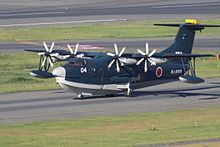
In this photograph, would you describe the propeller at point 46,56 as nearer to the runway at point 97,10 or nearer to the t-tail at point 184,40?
the t-tail at point 184,40

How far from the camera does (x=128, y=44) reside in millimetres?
85812

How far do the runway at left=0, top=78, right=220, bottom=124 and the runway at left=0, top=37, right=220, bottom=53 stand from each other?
23.2m

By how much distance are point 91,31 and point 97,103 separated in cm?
4381

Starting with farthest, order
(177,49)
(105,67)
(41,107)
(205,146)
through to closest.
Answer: (177,49) → (105,67) → (41,107) → (205,146)

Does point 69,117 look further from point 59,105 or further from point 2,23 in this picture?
point 2,23

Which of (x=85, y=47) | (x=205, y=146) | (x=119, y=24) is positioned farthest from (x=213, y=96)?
(x=119, y=24)

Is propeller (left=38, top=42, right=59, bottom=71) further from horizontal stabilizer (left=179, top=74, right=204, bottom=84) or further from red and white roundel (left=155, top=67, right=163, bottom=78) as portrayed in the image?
horizontal stabilizer (left=179, top=74, right=204, bottom=84)

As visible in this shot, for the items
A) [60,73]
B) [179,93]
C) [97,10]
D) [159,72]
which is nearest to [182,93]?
[179,93]

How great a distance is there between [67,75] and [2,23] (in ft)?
175

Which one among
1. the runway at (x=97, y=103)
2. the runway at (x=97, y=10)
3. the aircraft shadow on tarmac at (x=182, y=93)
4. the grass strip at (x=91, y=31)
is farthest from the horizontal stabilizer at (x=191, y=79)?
the runway at (x=97, y=10)

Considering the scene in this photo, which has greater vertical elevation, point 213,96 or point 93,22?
point 93,22

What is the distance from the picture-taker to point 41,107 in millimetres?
51062

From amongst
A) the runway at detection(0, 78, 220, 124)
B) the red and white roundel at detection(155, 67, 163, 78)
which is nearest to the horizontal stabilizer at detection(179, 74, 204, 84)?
the runway at detection(0, 78, 220, 124)

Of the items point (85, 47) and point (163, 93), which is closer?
point (163, 93)
